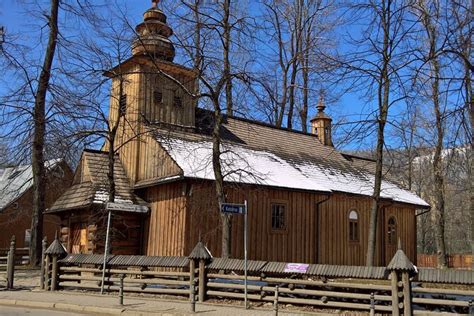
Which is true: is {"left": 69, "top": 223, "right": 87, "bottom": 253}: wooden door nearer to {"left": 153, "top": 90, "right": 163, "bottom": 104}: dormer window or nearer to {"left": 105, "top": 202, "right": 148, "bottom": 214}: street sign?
{"left": 105, "top": 202, "right": 148, "bottom": 214}: street sign

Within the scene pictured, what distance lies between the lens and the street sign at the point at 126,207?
15.4 m

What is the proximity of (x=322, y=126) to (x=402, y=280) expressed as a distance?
24221 mm

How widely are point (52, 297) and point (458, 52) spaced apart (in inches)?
473

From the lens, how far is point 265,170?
77.8 ft

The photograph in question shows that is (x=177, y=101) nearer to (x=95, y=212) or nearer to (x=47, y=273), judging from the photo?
(x=95, y=212)

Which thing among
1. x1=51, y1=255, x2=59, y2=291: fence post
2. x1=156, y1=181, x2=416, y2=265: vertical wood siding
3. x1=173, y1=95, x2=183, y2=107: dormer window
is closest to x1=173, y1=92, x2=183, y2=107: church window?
x1=173, y1=95, x2=183, y2=107: dormer window

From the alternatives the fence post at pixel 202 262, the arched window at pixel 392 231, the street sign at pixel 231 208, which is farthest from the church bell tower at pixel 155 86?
the arched window at pixel 392 231

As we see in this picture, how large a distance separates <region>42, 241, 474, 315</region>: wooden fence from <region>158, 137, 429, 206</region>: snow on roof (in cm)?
457

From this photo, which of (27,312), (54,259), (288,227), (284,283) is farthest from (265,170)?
(27,312)

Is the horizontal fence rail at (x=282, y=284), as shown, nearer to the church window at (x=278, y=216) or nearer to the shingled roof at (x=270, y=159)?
the shingled roof at (x=270, y=159)

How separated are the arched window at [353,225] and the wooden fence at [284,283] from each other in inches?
486

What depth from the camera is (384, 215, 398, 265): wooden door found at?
29.0 metres

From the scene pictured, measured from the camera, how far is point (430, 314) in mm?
10961

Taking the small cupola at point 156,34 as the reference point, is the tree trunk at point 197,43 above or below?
below
